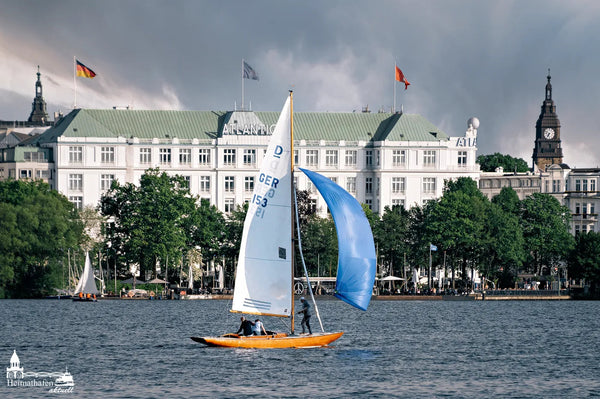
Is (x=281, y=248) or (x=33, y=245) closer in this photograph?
(x=281, y=248)

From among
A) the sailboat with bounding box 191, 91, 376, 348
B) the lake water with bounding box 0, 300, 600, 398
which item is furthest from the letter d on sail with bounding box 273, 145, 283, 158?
the lake water with bounding box 0, 300, 600, 398

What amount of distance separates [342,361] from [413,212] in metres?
116

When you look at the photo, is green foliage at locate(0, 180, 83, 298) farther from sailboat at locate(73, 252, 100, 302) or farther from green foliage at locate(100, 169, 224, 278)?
green foliage at locate(100, 169, 224, 278)

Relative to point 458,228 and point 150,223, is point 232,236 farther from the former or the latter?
point 458,228

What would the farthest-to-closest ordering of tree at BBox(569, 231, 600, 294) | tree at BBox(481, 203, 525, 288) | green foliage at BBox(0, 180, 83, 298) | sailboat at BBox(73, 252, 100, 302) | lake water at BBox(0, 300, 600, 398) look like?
tree at BBox(569, 231, 600, 294)
tree at BBox(481, 203, 525, 288)
green foliage at BBox(0, 180, 83, 298)
sailboat at BBox(73, 252, 100, 302)
lake water at BBox(0, 300, 600, 398)

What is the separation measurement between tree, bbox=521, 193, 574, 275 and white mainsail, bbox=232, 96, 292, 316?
11464 cm

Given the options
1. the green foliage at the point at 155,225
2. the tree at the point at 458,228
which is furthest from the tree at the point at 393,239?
the green foliage at the point at 155,225

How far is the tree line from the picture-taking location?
168 metres

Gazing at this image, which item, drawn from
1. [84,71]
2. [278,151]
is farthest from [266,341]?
[84,71]

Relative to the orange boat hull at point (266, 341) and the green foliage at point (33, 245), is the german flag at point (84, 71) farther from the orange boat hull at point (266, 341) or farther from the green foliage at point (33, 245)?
the orange boat hull at point (266, 341)

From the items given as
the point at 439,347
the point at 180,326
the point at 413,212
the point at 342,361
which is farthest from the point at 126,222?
the point at 342,361

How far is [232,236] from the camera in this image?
184750 millimetres

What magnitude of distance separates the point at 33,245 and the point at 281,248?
87598 millimetres

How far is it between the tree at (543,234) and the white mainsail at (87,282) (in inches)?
2312
